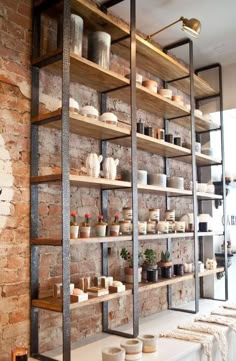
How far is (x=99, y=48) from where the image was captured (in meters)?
2.70

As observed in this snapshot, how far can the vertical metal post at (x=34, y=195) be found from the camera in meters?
2.32

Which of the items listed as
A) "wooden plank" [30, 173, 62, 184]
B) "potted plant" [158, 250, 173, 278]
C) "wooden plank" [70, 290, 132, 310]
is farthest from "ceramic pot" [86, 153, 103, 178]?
"potted plant" [158, 250, 173, 278]

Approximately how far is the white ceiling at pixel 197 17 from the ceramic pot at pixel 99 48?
52 cm

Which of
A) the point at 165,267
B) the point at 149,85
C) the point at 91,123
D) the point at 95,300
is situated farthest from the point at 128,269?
the point at 149,85

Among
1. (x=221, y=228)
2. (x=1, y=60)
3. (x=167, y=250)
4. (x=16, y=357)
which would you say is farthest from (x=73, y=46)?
(x=221, y=228)

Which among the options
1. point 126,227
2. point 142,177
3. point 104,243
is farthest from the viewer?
point 142,177

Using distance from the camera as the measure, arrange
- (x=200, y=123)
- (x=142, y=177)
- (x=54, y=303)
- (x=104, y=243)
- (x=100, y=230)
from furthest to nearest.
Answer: (x=200, y=123) → (x=142, y=177) → (x=104, y=243) → (x=100, y=230) → (x=54, y=303)

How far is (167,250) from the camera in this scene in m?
3.62

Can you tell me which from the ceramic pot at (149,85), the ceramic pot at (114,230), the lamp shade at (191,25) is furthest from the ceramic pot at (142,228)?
the lamp shade at (191,25)

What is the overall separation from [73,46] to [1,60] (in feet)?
1.51

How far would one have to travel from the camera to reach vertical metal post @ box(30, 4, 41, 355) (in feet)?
7.62

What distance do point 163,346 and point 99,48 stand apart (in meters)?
2.04

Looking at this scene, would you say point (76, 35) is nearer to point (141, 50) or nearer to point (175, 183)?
point (141, 50)

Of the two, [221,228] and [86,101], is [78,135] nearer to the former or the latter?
[86,101]
